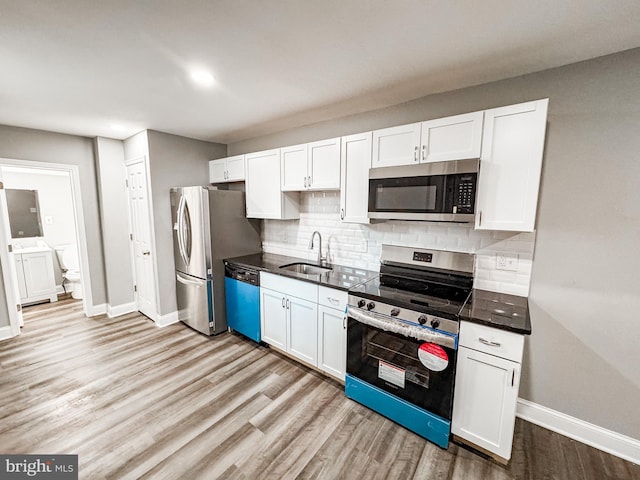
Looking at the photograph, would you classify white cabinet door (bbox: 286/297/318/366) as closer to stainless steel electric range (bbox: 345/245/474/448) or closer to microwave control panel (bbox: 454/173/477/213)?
stainless steel electric range (bbox: 345/245/474/448)

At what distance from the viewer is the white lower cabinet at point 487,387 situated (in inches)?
61.1

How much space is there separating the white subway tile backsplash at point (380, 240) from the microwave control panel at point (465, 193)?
1.34ft

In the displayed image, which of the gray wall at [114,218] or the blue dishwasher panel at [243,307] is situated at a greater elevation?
the gray wall at [114,218]

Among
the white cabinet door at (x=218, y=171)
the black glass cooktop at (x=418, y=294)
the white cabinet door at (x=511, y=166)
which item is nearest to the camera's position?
the white cabinet door at (x=511, y=166)

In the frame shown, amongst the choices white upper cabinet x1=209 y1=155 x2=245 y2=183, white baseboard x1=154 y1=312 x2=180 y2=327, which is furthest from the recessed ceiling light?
white baseboard x1=154 y1=312 x2=180 y2=327

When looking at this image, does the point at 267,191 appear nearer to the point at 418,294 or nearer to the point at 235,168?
the point at 235,168

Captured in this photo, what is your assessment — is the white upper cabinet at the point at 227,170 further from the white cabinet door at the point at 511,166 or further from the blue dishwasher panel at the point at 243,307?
the white cabinet door at the point at 511,166

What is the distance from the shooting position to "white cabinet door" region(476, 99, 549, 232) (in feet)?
5.40

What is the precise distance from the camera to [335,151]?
249 cm

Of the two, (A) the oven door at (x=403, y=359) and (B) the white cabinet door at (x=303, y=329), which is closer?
(A) the oven door at (x=403, y=359)

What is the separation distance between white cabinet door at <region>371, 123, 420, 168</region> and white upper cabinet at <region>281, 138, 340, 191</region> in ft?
1.33

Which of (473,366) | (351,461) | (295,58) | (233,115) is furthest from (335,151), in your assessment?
(351,461)

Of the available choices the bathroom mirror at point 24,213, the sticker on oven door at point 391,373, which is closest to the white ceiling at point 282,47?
the sticker on oven door at point 391,373

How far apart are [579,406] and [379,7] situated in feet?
9.09
